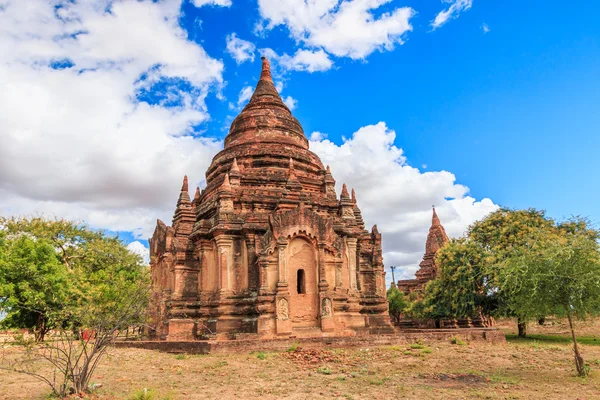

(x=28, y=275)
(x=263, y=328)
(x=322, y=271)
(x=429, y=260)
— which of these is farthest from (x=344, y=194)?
(x=429, y=260)

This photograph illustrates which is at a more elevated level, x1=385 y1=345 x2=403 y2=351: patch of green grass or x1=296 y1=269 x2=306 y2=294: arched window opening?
x1=296 y1=269 x2=306 y2=294: arched window opening

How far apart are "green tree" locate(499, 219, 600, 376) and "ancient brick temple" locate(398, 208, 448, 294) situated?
2984 centimetres

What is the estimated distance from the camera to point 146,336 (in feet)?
77.8

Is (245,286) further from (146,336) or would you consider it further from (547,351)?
(547,351)

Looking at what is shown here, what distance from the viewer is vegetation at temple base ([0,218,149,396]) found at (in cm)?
1053

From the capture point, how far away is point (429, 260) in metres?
44.0

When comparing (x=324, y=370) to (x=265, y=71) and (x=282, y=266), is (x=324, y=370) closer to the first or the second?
(x=282, y=266)

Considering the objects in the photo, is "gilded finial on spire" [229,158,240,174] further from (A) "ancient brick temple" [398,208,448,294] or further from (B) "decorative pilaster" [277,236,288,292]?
(A) "ancient brick temple" [398,208,448,294]

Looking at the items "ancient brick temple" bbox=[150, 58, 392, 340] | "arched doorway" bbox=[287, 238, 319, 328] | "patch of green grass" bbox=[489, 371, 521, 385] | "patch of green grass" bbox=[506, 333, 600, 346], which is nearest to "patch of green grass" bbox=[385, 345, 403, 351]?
"ancient brick temple" bbox=[150, 58, 392, 340]

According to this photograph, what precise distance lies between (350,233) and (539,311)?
10.4 m

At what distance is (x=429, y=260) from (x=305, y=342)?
29.6m

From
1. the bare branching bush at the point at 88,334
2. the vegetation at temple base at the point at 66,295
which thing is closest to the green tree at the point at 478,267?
the vegetation at temple base at the point at 66,295

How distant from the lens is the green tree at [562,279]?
12.3 meters

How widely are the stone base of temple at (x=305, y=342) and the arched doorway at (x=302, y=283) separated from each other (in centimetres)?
226
